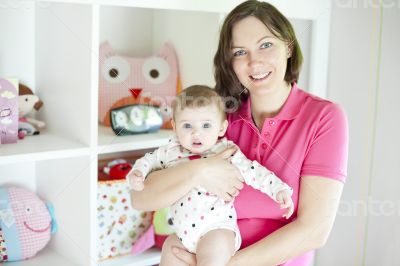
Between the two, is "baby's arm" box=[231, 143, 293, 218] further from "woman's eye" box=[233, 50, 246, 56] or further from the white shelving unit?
the white shelving unit

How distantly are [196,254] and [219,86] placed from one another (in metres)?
0.44

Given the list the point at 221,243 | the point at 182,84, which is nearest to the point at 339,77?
the point at 182,84

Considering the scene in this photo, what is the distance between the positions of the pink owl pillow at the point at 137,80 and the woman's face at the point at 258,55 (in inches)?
20.2

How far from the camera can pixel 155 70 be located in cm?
176

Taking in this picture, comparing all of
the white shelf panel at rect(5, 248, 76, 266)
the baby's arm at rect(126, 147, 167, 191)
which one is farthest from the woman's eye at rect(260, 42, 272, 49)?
the white shelf panel at rect(5, 248, 76, 266)

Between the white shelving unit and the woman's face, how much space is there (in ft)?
0.88

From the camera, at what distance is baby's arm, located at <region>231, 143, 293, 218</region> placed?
Result: 3.75 feet

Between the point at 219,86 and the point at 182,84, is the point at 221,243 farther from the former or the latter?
the point at 182,84

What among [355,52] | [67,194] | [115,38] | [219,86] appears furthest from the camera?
[115,38]

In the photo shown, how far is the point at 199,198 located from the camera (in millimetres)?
1220

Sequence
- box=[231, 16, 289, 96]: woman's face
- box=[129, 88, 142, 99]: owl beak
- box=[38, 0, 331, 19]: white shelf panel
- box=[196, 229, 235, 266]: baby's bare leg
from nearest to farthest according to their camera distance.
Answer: box=[196, 229, 235, 266]: baby's bare leg
box=[231, 16, 289, 96]: woman's face
box=[38, 0, 331, 19]: white shelf panel
box=[129, 88, 142, 99]: owl beak

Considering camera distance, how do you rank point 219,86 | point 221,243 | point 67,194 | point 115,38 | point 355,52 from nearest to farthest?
1. point 221,243
2. point 219,86
3. point 67,194
4. point 355,52
5. point 115,38

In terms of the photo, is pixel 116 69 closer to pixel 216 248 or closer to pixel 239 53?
pixel 239 53

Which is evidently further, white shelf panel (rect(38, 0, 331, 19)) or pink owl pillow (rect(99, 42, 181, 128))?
pink owl pillow (rect(99, 42, 181, 128))
